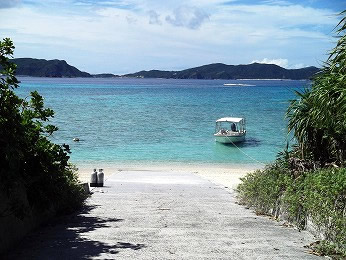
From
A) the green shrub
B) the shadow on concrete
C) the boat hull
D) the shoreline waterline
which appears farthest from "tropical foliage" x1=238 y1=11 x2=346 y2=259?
the boat hull

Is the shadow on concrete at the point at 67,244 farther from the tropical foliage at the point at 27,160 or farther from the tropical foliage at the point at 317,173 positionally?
the tropical foliage at the point at 317,173

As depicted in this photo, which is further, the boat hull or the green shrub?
the boat hull

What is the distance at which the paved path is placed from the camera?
612 centimetres

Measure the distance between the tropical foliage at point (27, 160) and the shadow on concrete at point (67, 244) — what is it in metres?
0.41

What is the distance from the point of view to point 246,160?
1357 inches

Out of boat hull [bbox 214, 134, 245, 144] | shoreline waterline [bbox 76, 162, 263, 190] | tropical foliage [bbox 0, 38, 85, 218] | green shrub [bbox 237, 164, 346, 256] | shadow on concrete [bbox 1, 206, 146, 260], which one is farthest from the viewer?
boat hull [bbox 214, 134, 245, 144]

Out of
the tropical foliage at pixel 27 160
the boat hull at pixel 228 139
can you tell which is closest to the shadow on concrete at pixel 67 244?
the tropical foliage at pixel 27 160

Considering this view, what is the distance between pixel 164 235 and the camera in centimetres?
712

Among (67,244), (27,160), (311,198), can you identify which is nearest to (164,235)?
(67,244)

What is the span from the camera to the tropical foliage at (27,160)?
6.58 m

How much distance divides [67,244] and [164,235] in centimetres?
133

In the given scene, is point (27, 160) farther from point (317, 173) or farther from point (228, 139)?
point (228, 139)

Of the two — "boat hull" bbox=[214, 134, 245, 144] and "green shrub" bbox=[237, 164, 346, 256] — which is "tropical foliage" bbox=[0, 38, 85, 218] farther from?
"boat hull" bbox=[214, 134, 245, 144]

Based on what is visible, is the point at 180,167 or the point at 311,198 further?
the point at 180,167
